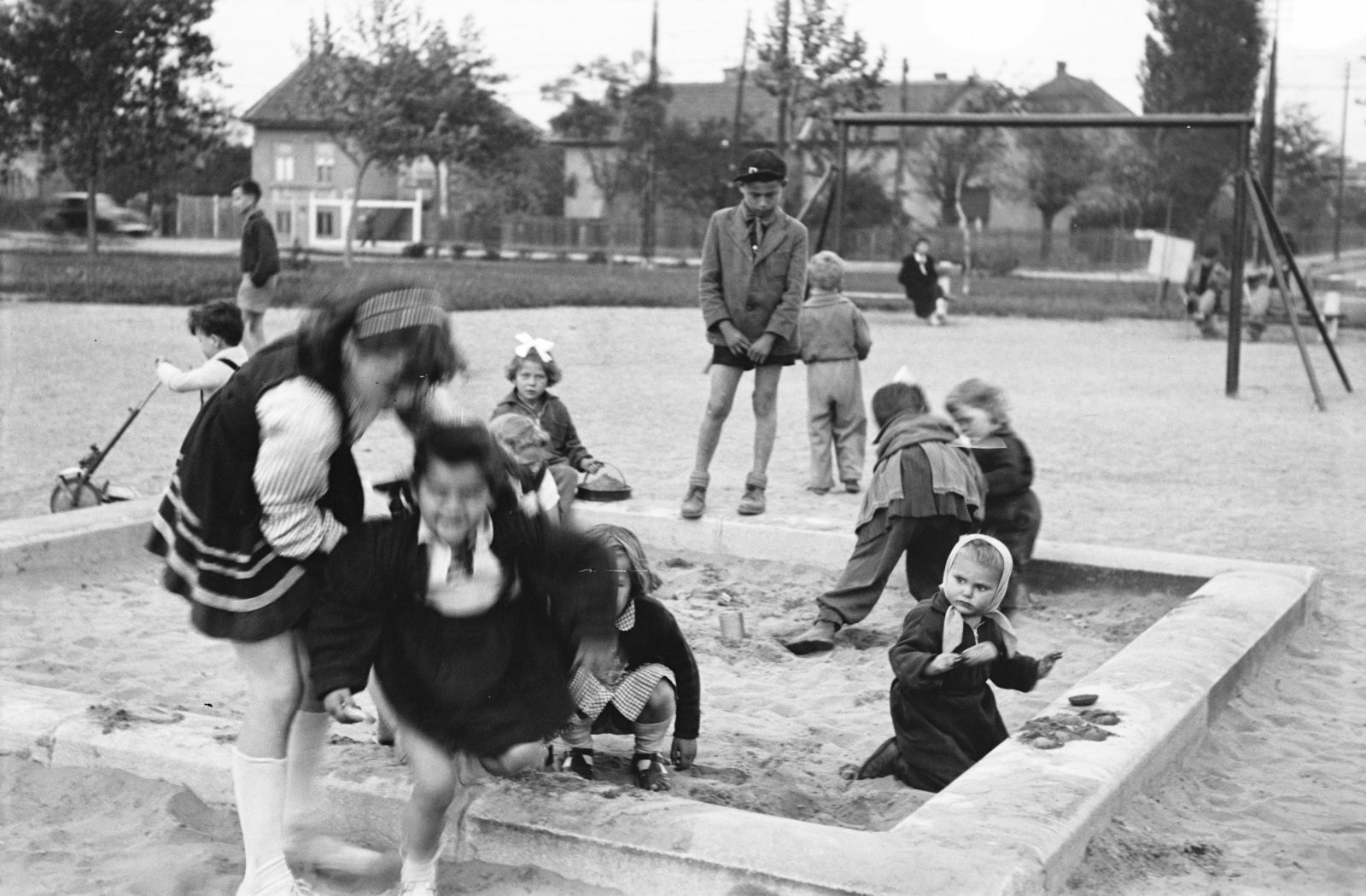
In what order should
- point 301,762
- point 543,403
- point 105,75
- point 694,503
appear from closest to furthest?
point 301,762 < point 543,403 < point 694,503 < point 105,75

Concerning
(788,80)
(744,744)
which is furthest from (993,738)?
(788,80)

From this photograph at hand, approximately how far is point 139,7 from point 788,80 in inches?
603

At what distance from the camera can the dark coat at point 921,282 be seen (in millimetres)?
24516

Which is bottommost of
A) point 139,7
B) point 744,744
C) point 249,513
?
point 744,744

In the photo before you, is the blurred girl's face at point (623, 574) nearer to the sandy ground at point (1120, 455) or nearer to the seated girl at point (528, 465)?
the seated girl at point (528, 465)

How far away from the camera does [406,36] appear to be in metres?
39.2

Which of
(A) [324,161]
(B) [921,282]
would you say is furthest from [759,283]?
(A) [324,161]

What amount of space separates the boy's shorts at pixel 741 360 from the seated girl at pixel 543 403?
1286 mm

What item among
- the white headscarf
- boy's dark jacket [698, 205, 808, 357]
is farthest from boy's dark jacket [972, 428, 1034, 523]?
the white headscarf

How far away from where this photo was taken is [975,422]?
6508 millimetres

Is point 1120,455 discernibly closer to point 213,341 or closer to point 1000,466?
point 1000,466

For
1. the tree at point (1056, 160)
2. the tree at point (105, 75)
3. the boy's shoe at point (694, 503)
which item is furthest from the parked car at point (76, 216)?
the boy's shoe at point (694, 503)

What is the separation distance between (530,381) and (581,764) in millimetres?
2860

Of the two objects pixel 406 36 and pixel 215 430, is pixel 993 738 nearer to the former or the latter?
pixel 215 430
